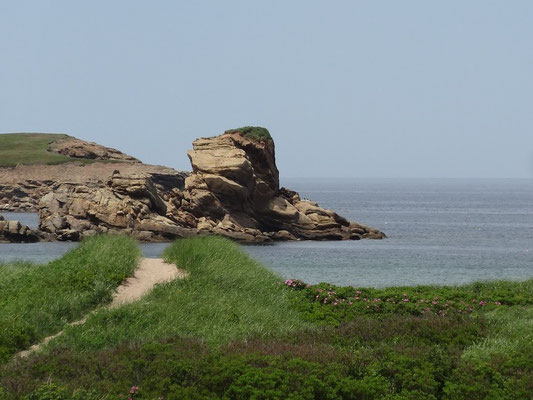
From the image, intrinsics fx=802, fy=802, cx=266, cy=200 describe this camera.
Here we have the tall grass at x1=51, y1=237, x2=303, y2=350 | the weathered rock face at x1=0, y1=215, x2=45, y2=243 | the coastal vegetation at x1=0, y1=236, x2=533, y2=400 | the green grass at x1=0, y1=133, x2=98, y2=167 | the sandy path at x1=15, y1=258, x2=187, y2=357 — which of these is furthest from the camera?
the green grass at x1=0, y1=133, x2=98, y2=167

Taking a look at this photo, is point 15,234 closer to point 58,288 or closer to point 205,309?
point 58,288

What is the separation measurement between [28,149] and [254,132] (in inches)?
3766

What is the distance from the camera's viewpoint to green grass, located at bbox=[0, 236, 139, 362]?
16938 mm

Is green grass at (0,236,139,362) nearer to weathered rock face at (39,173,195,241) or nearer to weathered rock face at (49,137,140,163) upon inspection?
weathered rock face at (39,173,195,241)

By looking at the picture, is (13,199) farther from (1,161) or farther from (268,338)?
(268,338)

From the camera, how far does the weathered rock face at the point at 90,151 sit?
491 ft

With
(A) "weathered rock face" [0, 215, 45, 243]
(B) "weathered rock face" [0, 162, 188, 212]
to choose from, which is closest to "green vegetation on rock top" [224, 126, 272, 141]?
(A) "weathered rock face" [0, 215, 45, 243]

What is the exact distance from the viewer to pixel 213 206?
68.8 m

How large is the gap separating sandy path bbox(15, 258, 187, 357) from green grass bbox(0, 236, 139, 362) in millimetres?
250

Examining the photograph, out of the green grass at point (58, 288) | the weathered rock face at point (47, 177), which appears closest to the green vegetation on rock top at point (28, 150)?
the weathered rock face at point (47, 177)

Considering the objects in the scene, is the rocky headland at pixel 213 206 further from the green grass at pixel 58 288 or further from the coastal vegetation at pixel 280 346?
the coastal vegetation at pixel 280 346

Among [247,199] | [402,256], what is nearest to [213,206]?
[247,199]

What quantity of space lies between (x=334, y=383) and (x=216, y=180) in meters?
56.8

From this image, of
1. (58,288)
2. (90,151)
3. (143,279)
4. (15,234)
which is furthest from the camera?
(90,151)
